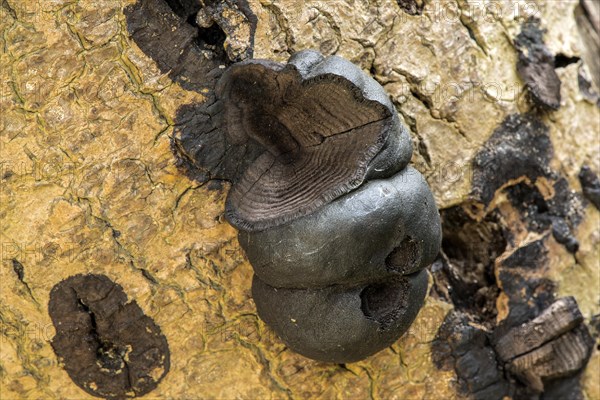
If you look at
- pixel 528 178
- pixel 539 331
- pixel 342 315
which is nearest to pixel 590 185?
pixel 528 178

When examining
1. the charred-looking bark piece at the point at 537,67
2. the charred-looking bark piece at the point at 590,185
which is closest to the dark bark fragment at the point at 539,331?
the charred-looking bark piece at the point at 590,185

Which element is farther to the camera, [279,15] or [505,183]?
[505,183]

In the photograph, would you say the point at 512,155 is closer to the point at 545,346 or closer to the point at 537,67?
the point at 537,67

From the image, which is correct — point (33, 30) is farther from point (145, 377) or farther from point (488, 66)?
point (488, 66)

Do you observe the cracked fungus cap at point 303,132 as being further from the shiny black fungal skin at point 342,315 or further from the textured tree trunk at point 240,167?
the shiny black fungal skin at point 342,315

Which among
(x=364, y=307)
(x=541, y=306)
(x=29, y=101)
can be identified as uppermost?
(x=29, y=101)

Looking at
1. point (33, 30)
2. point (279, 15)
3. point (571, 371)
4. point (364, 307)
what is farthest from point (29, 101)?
point (571, 371)

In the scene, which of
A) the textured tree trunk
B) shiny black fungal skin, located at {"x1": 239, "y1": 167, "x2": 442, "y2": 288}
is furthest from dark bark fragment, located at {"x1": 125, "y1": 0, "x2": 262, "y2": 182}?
shiny black fungal skin, located at {"x1": 239, "y1": 167, "x2": 442, "y2": 288}

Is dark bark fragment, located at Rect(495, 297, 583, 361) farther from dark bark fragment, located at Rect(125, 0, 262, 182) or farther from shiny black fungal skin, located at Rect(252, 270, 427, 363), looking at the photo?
dark bark fragment, located at Rect(125, 0, 262, 182)
